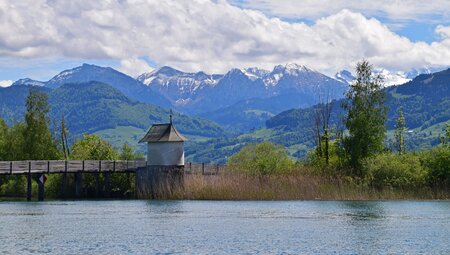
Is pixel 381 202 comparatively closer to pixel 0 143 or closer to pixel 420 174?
pixel 420 174

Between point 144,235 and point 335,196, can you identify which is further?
point 335,196

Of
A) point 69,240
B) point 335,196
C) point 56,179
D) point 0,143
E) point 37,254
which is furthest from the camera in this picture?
point 0,143

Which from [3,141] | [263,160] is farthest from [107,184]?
[3,141]

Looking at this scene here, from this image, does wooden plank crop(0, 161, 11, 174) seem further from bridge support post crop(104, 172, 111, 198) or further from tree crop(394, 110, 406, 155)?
tree crop(394, 110, 406, 155)

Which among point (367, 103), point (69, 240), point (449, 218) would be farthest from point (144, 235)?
point (367, 103)

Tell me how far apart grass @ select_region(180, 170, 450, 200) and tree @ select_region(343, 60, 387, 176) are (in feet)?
22.9

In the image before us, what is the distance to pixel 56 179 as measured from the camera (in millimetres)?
101250

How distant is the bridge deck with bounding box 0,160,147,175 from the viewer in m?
89.7

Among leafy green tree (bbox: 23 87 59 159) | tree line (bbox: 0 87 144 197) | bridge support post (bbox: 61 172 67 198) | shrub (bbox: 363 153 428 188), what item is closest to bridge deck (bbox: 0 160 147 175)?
bridge support post (bbox: 61 172 67 198)

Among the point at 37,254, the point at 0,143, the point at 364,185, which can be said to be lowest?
the point at 37,254

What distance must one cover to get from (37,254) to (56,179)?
2482 inches

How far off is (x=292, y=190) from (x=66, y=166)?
26.8m

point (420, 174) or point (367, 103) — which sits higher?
point (367, 103)

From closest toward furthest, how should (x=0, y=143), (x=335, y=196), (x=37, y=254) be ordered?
(x=37, y=254) < (x=335, y=196) < (x=0, y=143)
